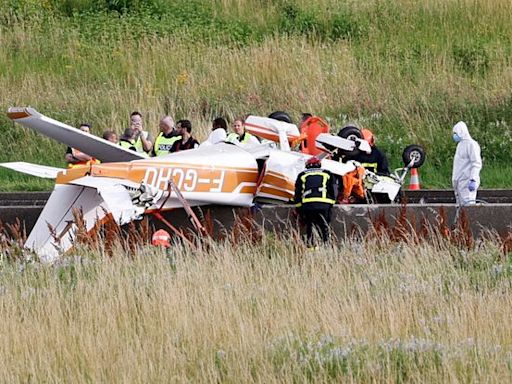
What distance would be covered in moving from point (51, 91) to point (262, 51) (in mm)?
4863

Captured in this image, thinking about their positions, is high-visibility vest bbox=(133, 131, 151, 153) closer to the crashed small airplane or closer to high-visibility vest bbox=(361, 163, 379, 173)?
the crashed small airplane

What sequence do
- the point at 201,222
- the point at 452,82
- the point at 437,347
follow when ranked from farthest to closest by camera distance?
the point at 452,82 < the point at 201,222 < the point at 437,347

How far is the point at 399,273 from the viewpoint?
40.2ft

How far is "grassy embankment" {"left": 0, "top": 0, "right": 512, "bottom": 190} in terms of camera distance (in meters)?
25.1

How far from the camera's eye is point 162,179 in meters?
15.4

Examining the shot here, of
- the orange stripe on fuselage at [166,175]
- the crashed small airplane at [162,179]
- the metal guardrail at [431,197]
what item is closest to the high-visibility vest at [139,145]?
the metal guardrail at [431,197]

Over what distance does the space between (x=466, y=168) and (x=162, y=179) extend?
4.43 meters

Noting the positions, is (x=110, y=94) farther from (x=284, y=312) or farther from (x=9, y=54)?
(x=284, y=312)

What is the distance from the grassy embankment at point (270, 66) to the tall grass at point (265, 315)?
9859 mm

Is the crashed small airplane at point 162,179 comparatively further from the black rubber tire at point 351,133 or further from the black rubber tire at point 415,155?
the black rubber tire at point 415,155

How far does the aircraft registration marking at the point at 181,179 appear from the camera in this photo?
15414mm

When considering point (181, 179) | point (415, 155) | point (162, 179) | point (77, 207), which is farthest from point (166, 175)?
point (415, 155)

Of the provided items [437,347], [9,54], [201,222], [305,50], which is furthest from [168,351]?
[9,54]

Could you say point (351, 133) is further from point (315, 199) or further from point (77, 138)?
point (77, 138)
